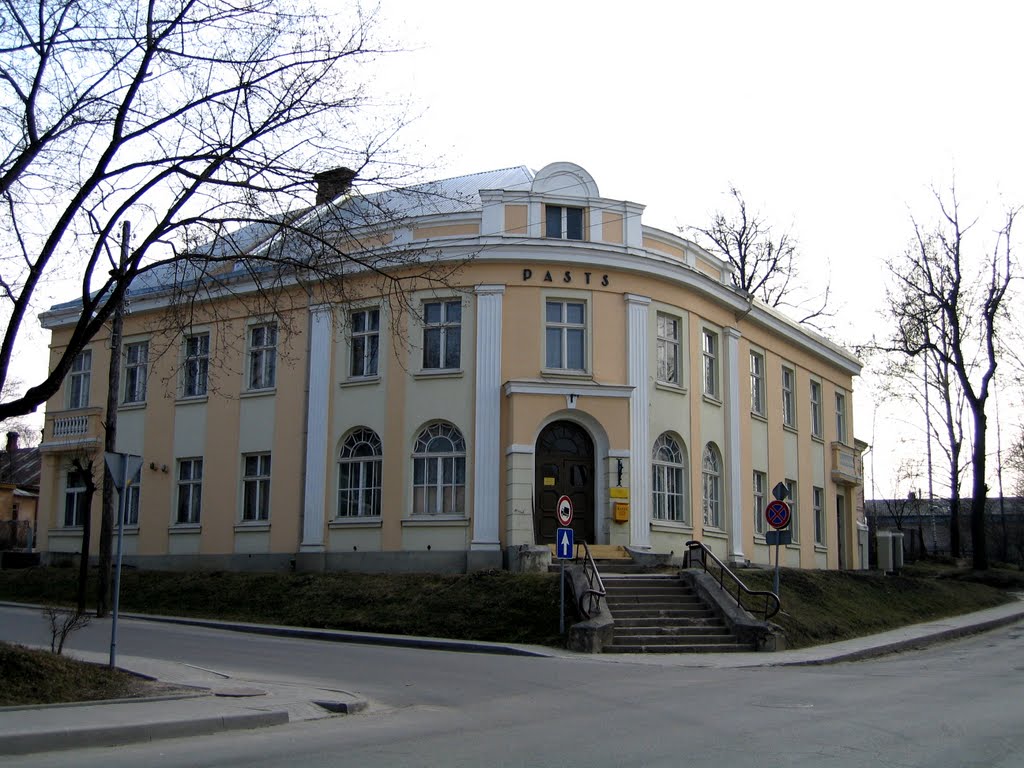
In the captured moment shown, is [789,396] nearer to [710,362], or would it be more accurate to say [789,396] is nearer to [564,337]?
[710,362]

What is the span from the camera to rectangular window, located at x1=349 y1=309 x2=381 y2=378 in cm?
2700

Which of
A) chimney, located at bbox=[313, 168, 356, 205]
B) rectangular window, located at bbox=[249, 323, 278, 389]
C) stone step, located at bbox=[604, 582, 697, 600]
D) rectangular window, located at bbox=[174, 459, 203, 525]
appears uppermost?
rectangular window, located at bbox=[249, 323, 278, 389]

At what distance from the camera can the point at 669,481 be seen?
27312 mm

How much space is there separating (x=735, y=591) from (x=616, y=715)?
1221cm

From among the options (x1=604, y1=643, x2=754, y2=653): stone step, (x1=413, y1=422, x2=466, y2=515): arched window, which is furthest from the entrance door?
(x1=604, y1=643, x2=754, y2=653): stone step

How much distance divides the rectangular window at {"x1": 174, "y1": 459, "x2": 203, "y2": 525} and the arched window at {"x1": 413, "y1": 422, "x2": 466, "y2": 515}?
23.1 feet

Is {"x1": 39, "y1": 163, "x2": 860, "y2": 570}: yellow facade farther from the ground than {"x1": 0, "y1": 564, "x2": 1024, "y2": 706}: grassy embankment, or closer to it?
farther from the ground

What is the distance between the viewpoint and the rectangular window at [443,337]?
1030 inches

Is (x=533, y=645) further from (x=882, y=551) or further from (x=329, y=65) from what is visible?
(x=882, y=551)

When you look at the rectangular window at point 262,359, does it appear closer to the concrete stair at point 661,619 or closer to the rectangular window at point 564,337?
the rectangular window at point 564,337

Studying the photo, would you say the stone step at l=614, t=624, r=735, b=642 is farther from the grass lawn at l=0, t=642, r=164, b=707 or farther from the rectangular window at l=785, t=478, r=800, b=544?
the rectangular window at l=785, t=478, r=800, b=544

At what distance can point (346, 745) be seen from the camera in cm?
939

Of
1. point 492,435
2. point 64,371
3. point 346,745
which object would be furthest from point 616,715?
point 492,435

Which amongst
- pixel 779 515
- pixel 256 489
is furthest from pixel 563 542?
pixel 256 489
